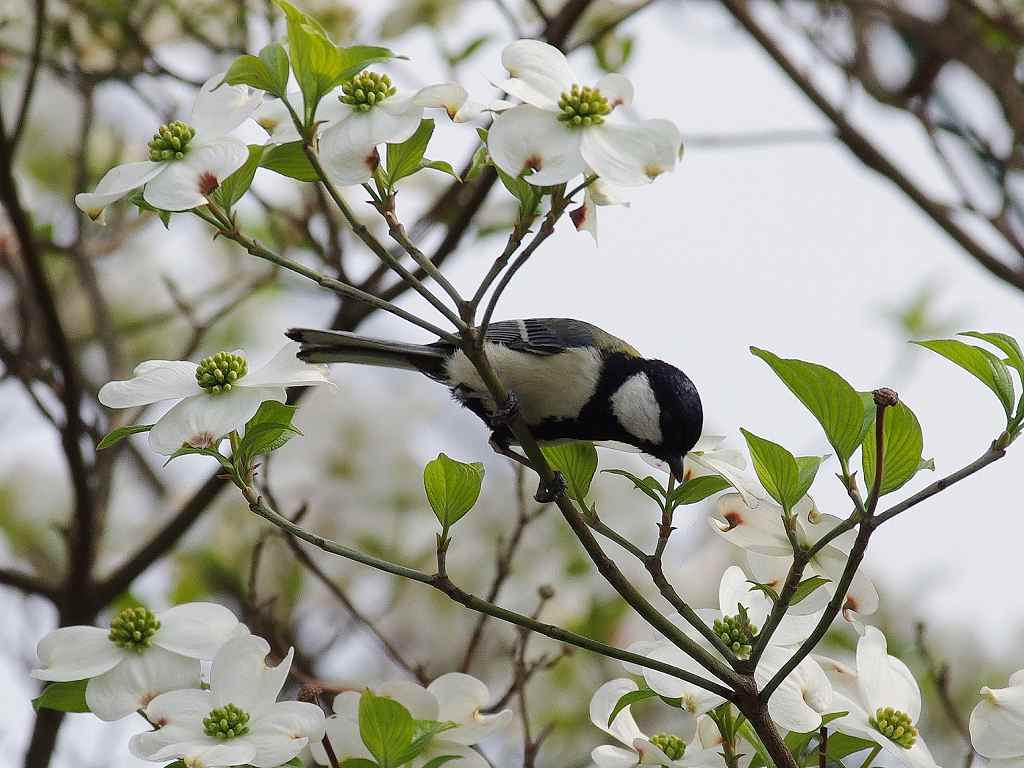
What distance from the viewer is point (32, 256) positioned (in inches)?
81.8

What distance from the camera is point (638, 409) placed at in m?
1.79

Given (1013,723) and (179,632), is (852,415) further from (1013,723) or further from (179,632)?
(179,632)

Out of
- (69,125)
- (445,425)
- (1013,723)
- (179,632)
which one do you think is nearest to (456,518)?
(179,632)

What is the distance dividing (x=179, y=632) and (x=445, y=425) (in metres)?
2.24

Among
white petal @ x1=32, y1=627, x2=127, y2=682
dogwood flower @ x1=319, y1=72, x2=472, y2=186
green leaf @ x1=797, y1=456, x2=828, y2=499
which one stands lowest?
white petal @ x1=32, y1=627, x2=127, y2=682

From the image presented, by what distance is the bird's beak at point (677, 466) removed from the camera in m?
1.43

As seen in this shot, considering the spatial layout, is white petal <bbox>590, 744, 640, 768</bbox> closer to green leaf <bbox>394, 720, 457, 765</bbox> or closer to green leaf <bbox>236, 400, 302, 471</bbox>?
green leaf <bbox>394, 720, 457, 765</bbox>

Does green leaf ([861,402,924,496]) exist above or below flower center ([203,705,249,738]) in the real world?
above

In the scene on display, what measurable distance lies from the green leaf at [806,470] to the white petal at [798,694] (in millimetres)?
165

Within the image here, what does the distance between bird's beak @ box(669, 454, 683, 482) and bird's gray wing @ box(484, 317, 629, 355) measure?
1.85 ft

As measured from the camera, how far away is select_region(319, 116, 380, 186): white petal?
1.07 m

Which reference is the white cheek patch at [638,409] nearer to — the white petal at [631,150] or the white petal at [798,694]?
the white petal at [798,694]

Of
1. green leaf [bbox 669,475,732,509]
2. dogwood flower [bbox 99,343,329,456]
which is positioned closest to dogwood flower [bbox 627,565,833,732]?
green leaf [bbox 669,475,732,509]

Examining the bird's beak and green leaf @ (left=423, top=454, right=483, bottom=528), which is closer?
green leaf @ (left=423, top=454, right=483, bottom=528)
